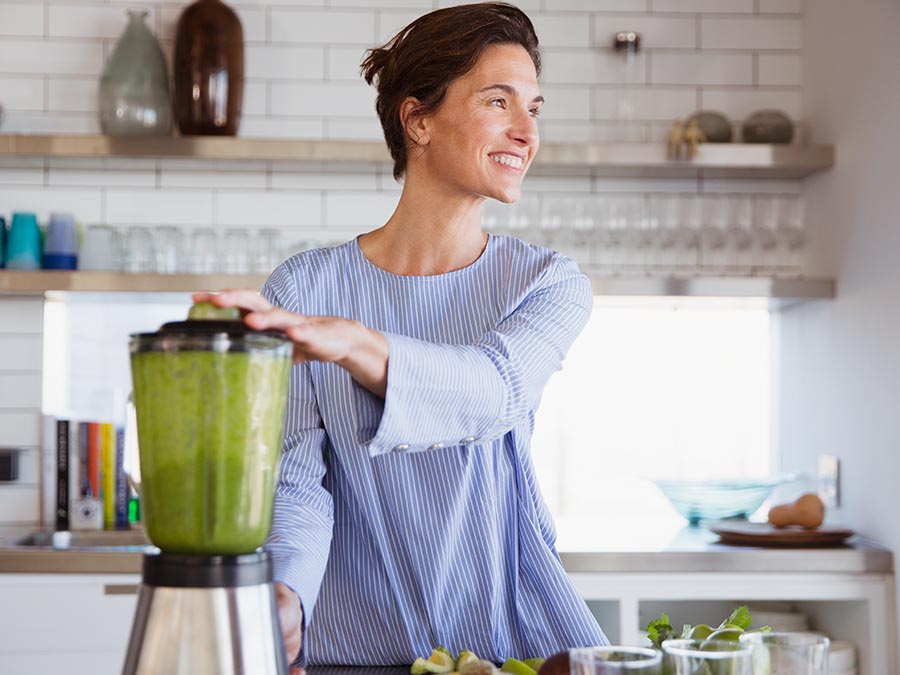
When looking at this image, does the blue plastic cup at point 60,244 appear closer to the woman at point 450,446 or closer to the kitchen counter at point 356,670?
the woman at point 450,446

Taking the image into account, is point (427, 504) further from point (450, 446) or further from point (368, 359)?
point (368, 359)

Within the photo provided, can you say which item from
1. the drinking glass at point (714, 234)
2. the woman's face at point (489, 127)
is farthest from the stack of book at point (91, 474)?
the woman's face at point (489, 127)

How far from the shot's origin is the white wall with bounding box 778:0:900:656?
2.94 metres

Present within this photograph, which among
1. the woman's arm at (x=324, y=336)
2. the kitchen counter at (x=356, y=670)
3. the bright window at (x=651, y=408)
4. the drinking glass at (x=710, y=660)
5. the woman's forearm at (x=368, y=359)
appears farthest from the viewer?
the bright window at (x=651, y=408)

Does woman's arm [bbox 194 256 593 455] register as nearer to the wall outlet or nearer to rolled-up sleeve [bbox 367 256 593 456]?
rolled-up sleeve [bbox 367 256 593 456]

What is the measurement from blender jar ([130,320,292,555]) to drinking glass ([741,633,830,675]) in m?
0.43

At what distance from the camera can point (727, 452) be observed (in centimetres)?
368

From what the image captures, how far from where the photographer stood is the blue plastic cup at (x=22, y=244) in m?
3.28

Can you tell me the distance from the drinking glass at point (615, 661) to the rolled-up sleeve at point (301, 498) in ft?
1.39

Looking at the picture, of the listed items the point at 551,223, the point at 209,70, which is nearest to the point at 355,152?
the point at 209,70

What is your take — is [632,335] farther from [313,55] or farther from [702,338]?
[313,55]

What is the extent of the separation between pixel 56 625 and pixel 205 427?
217 cm

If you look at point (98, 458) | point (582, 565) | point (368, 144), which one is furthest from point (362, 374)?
point (98, 458)

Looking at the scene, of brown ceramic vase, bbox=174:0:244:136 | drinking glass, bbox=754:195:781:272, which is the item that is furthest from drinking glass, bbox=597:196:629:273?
brown ceramic vase, bbox=174:0:244:136
